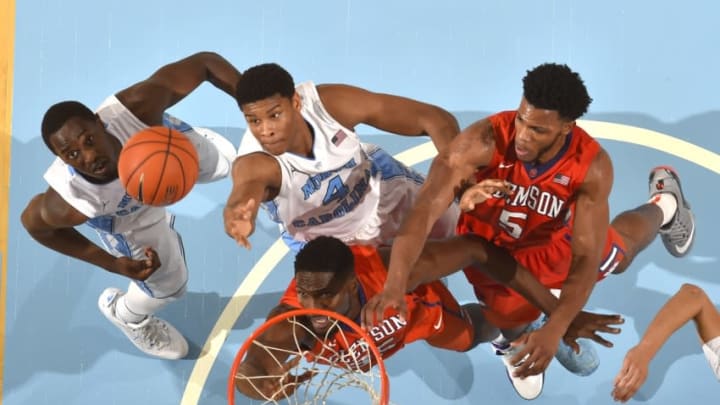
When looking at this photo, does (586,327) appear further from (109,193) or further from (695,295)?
(109,193)

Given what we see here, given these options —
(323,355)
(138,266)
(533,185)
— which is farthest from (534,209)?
(138,266)

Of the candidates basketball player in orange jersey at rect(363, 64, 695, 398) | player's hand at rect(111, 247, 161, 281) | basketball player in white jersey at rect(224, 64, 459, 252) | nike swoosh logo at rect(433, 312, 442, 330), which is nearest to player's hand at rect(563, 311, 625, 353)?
basketball player in orange jersey at rect(363, 64, 695, 398)

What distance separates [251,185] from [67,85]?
2514mm

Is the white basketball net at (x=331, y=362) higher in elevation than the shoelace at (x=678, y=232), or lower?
lower

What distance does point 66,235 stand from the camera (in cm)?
470

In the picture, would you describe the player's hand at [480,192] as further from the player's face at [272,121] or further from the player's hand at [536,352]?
the player's face at [272,121]

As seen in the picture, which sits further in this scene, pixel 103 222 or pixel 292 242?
pixel 103 222

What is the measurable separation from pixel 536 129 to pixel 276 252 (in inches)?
88.7

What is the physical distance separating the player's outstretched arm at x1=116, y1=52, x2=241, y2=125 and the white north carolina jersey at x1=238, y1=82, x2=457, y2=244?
546 millimetres

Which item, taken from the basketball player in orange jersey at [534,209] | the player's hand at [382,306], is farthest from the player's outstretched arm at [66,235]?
the player's hand at [382,306]

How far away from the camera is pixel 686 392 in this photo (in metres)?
5.06

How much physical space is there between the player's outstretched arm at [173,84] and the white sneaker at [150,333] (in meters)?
1.18

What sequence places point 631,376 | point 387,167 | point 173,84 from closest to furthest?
point 631,376, point 387,167, point 173,84

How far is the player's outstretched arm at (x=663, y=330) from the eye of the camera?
3875mm
